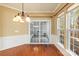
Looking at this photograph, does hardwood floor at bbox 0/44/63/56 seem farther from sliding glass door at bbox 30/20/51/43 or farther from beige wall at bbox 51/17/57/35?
beige wall at bbox 51/17/57/35

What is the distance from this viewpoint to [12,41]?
606cm

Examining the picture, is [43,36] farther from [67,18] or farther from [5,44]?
[67,18]

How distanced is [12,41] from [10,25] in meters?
0.82

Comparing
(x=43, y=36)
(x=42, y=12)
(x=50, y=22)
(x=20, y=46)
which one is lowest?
(x=20, y=46)

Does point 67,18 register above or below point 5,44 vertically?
above

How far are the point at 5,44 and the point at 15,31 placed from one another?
0.87 meters

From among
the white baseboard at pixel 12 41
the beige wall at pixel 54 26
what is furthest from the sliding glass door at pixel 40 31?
the white baseboard at pixel 12 41

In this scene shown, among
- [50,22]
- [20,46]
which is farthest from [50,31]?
[20,46]

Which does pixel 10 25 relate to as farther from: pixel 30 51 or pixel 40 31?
pixel 30 51

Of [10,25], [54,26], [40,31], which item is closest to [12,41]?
[10,25]

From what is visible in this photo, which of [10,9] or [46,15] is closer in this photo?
[10,9]

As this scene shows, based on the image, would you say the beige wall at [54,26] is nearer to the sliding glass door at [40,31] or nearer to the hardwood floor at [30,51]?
the sliding glass door at [40,31]

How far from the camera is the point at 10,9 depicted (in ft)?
18.9

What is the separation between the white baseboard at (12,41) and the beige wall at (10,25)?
20 centimetres
